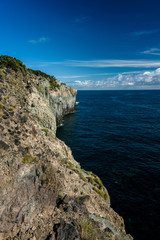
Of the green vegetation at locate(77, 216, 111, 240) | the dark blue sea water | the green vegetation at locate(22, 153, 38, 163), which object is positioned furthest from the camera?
the dark blue sea water

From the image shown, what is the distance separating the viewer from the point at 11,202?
825cm

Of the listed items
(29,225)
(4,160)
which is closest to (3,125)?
(4,160)

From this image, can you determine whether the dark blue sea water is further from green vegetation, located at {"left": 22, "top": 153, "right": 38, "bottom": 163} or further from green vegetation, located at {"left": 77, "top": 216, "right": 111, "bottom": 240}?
green vegetation, located at {"left": 22, "top": 153, "right": 38, "bottom": 163}

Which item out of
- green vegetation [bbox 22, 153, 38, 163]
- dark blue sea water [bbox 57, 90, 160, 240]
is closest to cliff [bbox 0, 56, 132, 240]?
green vegetation [bbox 22, 153, 38, 163]

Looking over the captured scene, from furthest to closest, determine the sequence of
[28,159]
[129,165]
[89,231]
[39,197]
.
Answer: [129,165], [28,159], [39,197], [89,231]

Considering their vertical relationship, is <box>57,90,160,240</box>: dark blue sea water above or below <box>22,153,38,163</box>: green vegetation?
below

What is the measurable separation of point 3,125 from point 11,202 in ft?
20.9

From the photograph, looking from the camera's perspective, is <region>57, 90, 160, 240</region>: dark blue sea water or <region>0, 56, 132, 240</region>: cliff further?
<region>57, 90, 160, 240</region>: dark blue sea water

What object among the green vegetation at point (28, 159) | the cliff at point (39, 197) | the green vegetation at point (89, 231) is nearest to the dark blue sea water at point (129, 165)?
the cliff at point (39, 197)

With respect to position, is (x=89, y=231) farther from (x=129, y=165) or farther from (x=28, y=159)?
(x=129, y=165)

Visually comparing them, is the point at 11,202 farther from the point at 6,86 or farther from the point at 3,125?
the point at 6,86

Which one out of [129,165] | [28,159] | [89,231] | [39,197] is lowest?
[129,165]

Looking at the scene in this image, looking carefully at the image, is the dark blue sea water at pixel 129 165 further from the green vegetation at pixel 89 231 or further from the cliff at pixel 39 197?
the green vegetation at pixel 89 231

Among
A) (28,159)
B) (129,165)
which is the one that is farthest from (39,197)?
(129,165)
